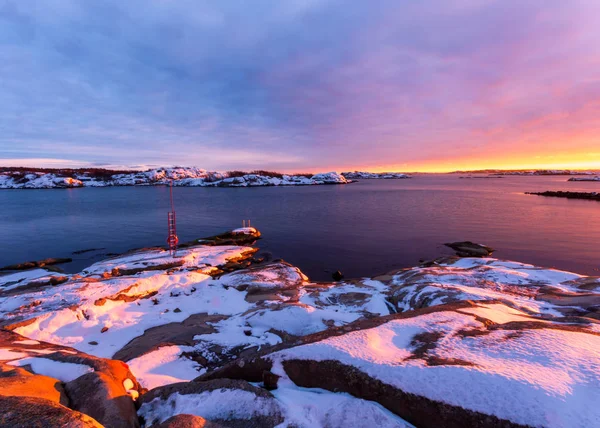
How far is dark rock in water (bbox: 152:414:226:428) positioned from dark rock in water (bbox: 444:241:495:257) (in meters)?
30.5

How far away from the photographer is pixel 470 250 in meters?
29.3

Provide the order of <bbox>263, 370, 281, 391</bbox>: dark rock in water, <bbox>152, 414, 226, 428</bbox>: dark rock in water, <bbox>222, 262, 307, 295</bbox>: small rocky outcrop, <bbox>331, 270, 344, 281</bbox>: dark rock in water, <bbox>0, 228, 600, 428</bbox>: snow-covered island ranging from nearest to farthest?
<bbox>152, 414, 226, 428</bbox>: dark rock in water, <bbox>0, 228, 600, 428</bbox>: snow-covered island, <bbox>263, 370, 281, 391</bbox>: dark rock in water, <bbox>222, 262, 307, 295</bbox>: small rocky outcrop, <bbox>331, 270, 344, 281</bbox>: dark rock in water

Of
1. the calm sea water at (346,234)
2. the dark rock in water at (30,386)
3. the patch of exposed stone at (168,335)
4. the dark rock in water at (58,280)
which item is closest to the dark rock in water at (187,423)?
the dark rock in water at (30,386)

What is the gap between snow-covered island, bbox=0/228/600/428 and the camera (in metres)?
4.27

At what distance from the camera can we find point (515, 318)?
27.6 ft

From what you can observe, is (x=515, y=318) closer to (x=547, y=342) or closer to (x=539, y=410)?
(x=547, y=342)

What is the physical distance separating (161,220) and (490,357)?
53.2 meters

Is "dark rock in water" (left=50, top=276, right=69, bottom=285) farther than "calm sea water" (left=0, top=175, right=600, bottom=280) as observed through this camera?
No

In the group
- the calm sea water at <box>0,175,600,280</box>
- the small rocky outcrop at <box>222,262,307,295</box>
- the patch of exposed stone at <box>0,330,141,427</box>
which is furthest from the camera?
the calm sea water at <box>0,175,600,280</box>

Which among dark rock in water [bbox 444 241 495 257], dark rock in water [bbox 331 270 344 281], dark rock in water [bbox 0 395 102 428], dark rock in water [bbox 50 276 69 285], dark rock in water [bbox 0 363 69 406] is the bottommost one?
dark rock in water [bbox 331 270 344 281]

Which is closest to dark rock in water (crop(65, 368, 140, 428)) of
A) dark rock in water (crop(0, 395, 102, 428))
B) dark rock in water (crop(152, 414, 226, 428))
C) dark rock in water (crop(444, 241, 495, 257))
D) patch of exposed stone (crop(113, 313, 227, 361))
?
dark rock in water (crop(152, 414, 226, 428))

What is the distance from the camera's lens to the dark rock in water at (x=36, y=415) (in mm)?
A: 3318

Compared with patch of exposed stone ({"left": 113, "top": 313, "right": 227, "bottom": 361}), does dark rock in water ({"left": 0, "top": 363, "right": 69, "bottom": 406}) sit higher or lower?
higher

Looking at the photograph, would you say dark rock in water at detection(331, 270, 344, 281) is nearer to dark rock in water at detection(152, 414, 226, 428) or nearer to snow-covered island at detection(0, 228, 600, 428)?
snow-covered island at detection(0, 228, 600, 428)
